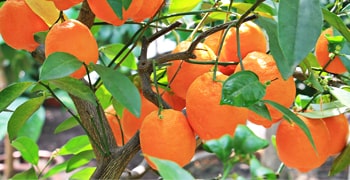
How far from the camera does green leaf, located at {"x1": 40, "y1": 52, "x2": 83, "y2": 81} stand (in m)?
0.41

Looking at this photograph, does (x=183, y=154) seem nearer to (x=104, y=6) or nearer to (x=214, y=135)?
(x=214, y=135)

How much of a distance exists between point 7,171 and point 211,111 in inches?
52.6

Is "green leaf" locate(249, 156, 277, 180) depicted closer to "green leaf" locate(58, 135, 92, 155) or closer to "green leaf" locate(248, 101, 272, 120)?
"green leaf" locate(248, 101, 272, 120)

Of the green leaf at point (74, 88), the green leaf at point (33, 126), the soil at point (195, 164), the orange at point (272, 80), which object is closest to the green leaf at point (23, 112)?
the green leaf at point (74, 88)

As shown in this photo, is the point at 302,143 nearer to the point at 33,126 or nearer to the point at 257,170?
the point at 257,170

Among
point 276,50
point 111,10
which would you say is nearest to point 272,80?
point 276,50

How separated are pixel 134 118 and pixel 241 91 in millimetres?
231

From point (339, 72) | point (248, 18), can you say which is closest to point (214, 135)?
point (248, 18)

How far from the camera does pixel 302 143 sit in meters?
0.58

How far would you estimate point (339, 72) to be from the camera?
→ 2.05ft

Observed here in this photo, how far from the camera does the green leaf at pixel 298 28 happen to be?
35 centimetres

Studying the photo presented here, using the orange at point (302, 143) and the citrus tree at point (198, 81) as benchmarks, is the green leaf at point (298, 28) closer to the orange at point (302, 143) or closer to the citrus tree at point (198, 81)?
the citrus tree at point (198, 81)

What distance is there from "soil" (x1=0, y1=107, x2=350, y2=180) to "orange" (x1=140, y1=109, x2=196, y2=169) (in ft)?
4.57

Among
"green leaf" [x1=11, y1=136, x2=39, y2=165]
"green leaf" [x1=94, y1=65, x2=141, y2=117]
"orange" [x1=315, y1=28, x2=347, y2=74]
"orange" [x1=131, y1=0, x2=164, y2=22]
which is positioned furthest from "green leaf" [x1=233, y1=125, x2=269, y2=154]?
"green leaf" [x1=11, y1=136, x2=39, y2=165]
